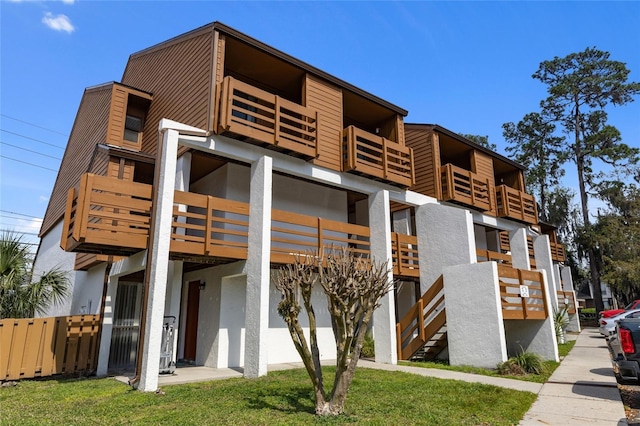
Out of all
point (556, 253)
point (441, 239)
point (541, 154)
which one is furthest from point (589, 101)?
point (441, 239)

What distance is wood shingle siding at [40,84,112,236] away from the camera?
1491 centimetres

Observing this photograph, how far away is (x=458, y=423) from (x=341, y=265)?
2804 millimetres

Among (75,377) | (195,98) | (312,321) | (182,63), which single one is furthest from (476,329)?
(182,63)

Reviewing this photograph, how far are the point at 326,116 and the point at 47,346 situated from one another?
1054 centimetres

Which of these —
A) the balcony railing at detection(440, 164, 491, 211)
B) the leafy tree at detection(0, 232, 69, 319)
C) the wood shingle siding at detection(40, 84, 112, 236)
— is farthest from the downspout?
Answer: the balcony railing at detection(440, 164, 491, 211)

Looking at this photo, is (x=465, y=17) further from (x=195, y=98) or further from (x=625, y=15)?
(x=195, y=98)

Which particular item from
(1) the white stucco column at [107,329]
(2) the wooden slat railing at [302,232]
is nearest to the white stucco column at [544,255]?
(2) the wooden slat railing at [302,232]

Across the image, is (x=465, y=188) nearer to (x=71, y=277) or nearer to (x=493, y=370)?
(x=493, y=370)

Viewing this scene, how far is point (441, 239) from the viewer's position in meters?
14.7

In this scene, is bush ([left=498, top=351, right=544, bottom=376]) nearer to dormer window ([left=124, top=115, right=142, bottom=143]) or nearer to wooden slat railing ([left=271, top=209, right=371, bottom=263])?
wooden slat railing ([left=271, top=209, right=371, bottom=263])

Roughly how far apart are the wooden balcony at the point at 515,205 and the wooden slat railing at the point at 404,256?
242 inches

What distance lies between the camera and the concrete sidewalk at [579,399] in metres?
5.97

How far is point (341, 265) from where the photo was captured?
5934 mm

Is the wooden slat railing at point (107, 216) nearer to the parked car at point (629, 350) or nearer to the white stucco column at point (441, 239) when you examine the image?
the white stucco column at point (441, 239)
